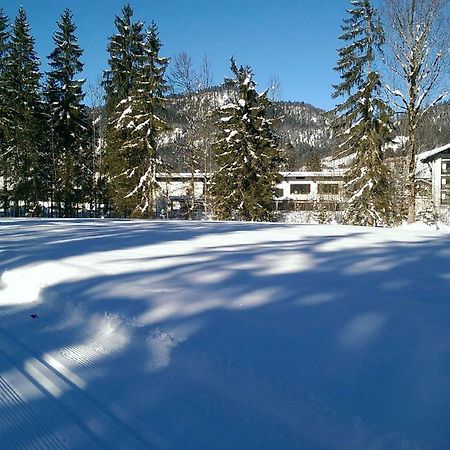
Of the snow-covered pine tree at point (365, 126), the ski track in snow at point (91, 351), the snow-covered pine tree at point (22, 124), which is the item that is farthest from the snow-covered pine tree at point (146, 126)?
the ski track in snow at point (91, 351)

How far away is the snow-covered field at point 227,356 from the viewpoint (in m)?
1.68

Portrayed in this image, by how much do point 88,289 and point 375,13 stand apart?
19.8 metres

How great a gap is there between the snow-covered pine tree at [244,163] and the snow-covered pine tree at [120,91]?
5999mm

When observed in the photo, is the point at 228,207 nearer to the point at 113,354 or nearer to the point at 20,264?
the point at 20,264

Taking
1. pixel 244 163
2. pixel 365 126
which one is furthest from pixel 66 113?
pixel 365 126

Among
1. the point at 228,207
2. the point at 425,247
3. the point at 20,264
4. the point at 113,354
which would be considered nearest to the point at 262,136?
the point at 228,207

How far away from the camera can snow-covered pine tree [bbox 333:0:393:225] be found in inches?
684

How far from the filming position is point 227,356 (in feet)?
7.25

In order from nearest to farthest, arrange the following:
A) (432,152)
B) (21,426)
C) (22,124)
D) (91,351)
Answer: (21,426) → (91,351) → (22,124) → (432,152)

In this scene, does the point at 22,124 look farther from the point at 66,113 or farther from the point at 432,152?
the point at 432,152

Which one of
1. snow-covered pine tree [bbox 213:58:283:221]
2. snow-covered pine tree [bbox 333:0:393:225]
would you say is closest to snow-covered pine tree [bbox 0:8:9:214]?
snow-covered pine tree [bbox 213:58:283:221]

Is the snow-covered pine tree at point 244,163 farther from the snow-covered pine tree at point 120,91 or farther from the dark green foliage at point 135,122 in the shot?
the snow-covered pine tree at point 120,91

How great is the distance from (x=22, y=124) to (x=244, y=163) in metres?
14.7

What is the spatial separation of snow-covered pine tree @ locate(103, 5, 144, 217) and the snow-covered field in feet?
61.9
